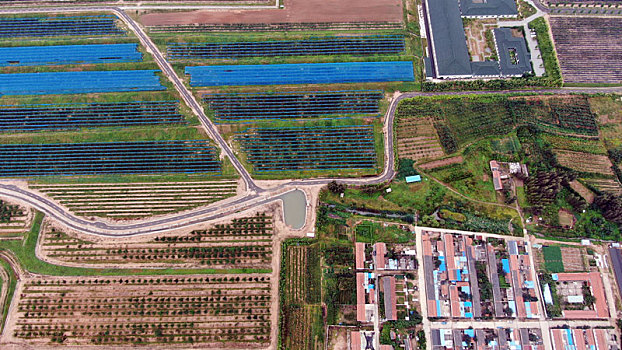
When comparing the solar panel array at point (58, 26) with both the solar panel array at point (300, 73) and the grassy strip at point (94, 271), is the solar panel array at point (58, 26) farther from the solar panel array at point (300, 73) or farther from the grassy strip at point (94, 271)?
the grassy strip at point (94, 271)

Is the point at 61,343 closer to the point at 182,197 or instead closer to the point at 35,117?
the point at 182,197

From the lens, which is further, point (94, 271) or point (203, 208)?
point (203, 208)

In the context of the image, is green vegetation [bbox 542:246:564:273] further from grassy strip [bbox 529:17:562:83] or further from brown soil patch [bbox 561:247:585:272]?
grassy strip [bbox 529:17:562:83]

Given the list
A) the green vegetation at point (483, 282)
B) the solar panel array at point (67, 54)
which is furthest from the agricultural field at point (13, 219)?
the green vegetation at point (483, 282)

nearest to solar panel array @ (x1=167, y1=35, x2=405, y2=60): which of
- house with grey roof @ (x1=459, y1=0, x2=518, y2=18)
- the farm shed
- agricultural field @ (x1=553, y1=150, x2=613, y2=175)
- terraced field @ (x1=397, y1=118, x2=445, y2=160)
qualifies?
house with grey roof @ (x1=459, y1=0, x2=518, y2=18)

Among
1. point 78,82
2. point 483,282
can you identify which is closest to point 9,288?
point 78,82

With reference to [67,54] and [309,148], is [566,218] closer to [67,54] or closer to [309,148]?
[309,148]
